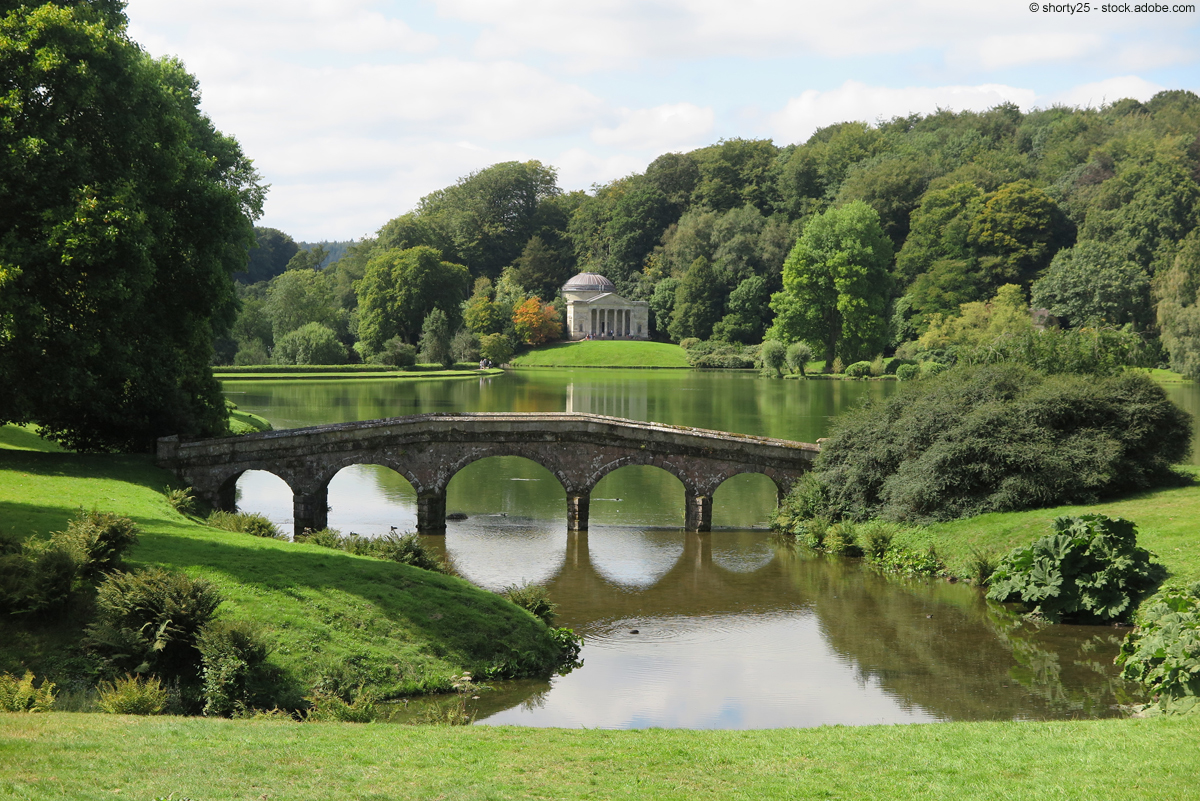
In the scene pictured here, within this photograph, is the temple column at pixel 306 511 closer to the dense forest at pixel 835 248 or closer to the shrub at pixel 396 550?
the shrub at pixel 396 550

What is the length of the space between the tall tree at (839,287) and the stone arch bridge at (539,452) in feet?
204

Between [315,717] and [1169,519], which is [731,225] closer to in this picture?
[1169,519]

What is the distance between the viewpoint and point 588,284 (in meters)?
131

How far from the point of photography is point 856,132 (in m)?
126

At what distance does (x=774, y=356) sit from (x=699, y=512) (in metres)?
62.0

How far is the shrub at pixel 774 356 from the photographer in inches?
3693

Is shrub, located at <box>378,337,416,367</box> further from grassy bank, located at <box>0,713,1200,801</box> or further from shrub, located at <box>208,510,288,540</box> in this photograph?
grassy bank, located at <box>0,713,1200,801</box>

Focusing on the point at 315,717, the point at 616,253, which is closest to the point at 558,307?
the point at 616,253

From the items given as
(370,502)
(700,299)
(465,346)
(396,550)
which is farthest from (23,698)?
(700,299)

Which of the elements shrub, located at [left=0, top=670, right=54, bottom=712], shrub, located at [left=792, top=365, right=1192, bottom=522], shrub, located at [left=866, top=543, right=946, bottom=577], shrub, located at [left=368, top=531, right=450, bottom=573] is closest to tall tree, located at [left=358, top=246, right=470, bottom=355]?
shrub, located at [left=792, top=365, right=1192, bottom=522]

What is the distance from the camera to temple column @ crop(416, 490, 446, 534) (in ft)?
109

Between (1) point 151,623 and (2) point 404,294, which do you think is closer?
(1) point 151,623

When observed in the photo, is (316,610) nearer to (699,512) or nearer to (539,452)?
(539,452)

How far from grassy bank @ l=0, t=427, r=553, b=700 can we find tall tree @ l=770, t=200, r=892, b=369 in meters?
76.7
